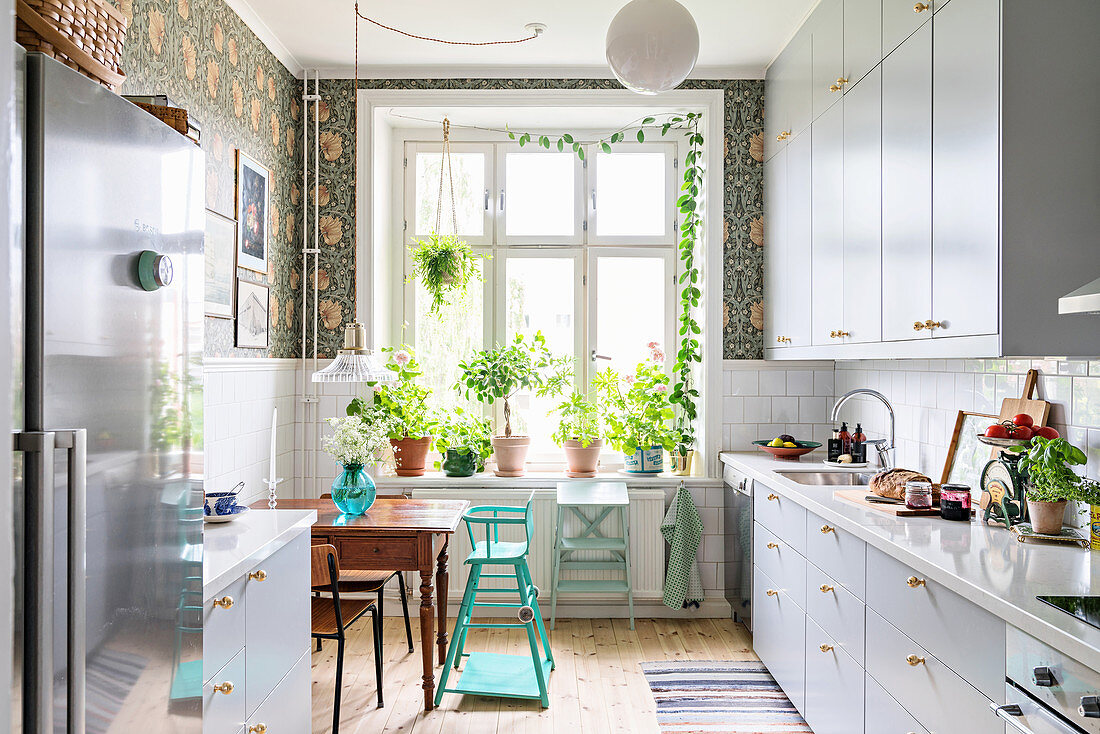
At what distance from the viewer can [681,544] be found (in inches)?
166

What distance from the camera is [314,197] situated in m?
4.32

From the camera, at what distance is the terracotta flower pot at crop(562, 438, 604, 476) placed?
445cm

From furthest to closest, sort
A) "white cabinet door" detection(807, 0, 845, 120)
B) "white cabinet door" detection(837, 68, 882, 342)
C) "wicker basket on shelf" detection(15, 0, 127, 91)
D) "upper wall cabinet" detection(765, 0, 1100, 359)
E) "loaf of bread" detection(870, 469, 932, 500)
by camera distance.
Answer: "white cabinet door" detection(807, 0, 845, 120)
"white cabinet door" detection(837, 68, 882, 342)
"loaf of bread" detection(870, 469, 932, 500)
"upper wall cabinet" detection(765, 0, 1100, 359)
"wicker basket on shelf" detection(15, 0, 127, 91)

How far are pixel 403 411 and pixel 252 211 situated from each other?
4.27ft

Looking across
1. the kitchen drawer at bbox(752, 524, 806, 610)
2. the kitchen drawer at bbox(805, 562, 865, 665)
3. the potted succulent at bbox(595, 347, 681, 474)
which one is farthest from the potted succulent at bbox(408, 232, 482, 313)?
the kitchen drawer at bbox(805, 562, 865, 665)

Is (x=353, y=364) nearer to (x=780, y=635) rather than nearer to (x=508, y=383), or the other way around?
(x=508, y=383)

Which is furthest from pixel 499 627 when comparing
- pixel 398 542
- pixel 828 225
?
pixel 828 225

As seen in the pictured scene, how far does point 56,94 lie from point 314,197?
319 centimetres

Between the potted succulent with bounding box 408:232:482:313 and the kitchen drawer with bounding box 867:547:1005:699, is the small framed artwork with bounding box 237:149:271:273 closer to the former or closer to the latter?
the potted succulent with bounding box 408:232:482:313

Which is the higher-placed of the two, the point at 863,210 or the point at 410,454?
the point at 863,210

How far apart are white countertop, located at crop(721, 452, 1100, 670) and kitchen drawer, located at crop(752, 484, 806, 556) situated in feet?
0.78

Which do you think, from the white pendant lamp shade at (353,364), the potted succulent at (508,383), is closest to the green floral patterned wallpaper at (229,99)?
the white pendant lamp shade at (353,364)

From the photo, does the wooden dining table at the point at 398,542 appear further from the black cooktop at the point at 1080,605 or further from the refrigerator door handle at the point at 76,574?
the black cooktop at the point at 1080,605

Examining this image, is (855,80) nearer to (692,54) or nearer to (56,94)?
(692,54)
